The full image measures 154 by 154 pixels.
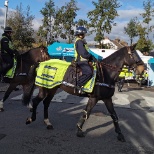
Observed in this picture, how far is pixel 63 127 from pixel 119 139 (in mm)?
1666

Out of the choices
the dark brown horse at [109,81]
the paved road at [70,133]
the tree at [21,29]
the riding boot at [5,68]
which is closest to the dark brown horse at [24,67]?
the riding boot at [5,68]

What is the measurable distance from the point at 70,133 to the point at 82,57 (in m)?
1.90

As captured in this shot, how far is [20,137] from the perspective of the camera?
6375 mm

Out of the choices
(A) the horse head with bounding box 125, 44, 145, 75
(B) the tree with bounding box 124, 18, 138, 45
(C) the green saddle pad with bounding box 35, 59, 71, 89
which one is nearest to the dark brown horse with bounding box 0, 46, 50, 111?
(C) the green saddle pad with bounding box 35, 59, 71, 89

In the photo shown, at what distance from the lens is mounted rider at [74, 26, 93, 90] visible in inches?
260

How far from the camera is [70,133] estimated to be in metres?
6.95

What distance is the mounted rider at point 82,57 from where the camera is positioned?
660 cm

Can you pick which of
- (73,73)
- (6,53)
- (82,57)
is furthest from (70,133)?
(6,53)

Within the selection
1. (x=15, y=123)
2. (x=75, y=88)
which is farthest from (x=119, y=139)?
(x=15, y=123)

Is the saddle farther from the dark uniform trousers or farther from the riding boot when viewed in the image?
the riding boot

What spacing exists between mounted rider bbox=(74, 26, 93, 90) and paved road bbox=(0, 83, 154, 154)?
1.32 meters

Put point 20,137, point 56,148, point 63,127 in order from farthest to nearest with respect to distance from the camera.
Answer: point 63,127
point 20,137
point 56,148

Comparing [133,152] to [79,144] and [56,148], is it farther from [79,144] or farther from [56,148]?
[56,148]

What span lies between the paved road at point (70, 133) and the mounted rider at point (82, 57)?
4.34ft
